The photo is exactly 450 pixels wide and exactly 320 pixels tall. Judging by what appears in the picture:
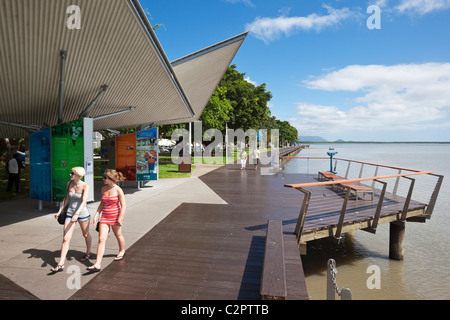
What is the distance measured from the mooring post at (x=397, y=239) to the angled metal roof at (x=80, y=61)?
28.2 ft

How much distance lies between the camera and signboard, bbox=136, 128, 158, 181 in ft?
46.7

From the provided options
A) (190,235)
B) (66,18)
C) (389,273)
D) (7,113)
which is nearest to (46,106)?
(7,113)

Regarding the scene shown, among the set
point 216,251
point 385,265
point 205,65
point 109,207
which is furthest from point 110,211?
point 205,65

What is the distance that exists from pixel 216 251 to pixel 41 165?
7.30 m

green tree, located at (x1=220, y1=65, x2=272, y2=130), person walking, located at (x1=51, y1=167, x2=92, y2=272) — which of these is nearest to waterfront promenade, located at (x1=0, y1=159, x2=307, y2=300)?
person walking, located at (x1=51, y1=167, x2=92, y2=272)

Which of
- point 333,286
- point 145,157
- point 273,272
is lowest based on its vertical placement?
point 333,286

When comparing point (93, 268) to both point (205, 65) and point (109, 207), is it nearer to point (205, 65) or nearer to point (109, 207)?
point (109, 207)

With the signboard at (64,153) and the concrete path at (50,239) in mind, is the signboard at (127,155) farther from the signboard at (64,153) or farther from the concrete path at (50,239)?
the signboard at (64,153)

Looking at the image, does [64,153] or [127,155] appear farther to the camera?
[127,155]

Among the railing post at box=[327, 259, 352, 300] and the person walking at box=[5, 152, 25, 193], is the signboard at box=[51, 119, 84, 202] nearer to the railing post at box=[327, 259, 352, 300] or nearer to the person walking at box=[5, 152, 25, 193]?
the person walking at box=[5, 152, 25, 193]

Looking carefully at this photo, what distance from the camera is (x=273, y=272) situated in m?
3.72

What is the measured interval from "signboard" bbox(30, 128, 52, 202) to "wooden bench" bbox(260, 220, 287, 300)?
25.0ft

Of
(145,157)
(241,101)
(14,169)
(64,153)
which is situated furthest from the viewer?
(241,101)
